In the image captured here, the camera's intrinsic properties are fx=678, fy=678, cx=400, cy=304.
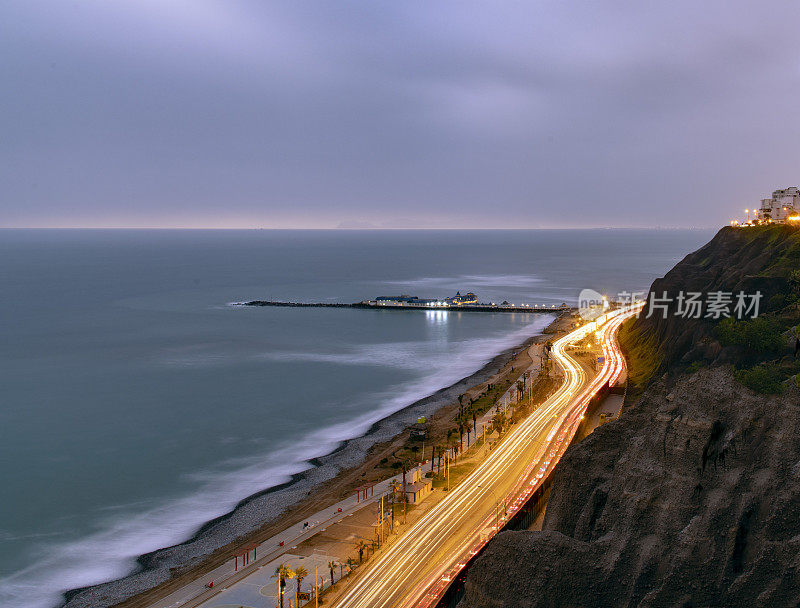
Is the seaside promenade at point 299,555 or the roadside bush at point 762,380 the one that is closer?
the seaside promenade at point 299,555

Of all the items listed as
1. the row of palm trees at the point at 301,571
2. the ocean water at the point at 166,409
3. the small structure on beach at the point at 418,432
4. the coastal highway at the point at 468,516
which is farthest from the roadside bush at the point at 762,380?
the ocean water at the point at 166,409

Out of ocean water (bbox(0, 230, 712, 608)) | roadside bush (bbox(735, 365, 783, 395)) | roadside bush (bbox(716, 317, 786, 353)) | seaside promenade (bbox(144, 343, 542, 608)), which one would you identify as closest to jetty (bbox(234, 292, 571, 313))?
ocean water (bbox(0, 230, 712, 608))

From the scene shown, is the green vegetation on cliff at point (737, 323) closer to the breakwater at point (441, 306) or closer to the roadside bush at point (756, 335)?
the roadside bush at point (756, 335)

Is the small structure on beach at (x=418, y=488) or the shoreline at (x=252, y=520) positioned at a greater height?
the small structure on beach at (x=418, y=488)

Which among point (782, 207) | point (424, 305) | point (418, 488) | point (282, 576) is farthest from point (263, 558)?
point (424, 305)

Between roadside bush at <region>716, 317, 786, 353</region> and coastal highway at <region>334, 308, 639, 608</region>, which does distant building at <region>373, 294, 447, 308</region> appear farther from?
roadside bush at <region>716, 317, 786, 353</region>

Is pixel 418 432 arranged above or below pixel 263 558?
above

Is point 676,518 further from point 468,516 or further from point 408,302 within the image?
point 408,302
